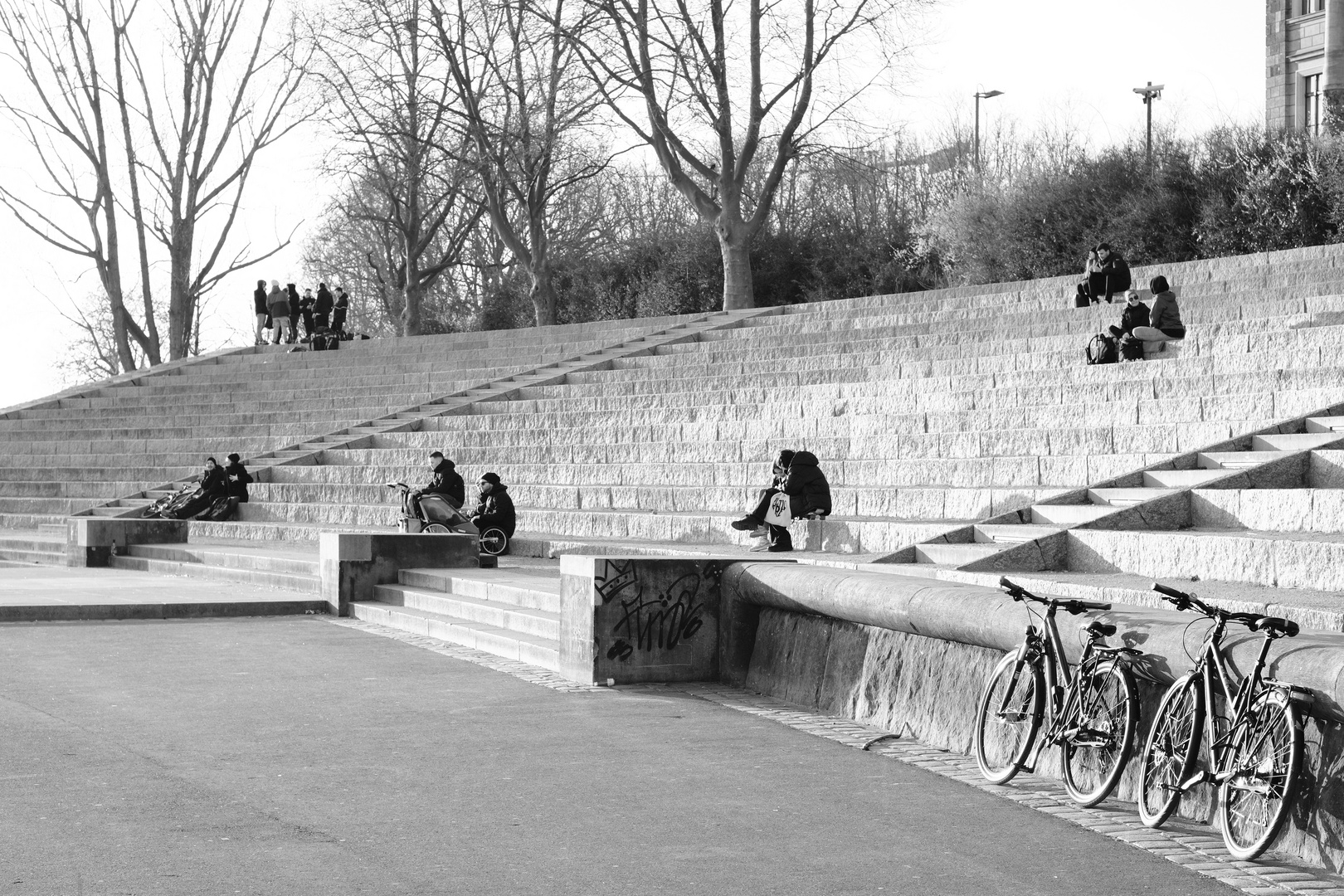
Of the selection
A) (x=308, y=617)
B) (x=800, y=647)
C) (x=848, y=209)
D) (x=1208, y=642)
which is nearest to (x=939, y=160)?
(x=848, y=209)

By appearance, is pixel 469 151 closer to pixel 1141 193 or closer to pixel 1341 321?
pixel 1141 193

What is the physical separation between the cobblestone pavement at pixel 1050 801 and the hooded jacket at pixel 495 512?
5.67 meters

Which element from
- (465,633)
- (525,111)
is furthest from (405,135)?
(465,633)

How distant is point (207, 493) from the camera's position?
21.5 metres

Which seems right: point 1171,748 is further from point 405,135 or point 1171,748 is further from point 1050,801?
point 405,135

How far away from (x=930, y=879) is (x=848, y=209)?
38.5 metres

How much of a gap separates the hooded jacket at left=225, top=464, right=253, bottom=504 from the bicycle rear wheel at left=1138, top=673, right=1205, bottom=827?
17.7 metres

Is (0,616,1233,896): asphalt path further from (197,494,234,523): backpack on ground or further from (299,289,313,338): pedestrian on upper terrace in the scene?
(299,289,313,338): pedestrian on upper terrace

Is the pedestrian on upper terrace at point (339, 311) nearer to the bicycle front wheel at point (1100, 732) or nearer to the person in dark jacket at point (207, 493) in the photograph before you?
the person in dark jacket at point (207, 493)

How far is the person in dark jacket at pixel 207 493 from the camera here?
2139 cm

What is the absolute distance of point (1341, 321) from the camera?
627 inches

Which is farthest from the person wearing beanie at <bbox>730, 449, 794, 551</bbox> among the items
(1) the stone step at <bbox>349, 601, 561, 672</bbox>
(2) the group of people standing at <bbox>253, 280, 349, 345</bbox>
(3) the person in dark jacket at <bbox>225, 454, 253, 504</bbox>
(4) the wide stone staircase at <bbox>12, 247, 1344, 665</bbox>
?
(2) the group of people standing at <bbox>253, 280, 349, 345</bbox>

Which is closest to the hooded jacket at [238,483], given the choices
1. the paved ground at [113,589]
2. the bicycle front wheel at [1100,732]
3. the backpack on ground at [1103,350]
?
the paved ground at [113,589]

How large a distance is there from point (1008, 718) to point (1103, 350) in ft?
36.2
